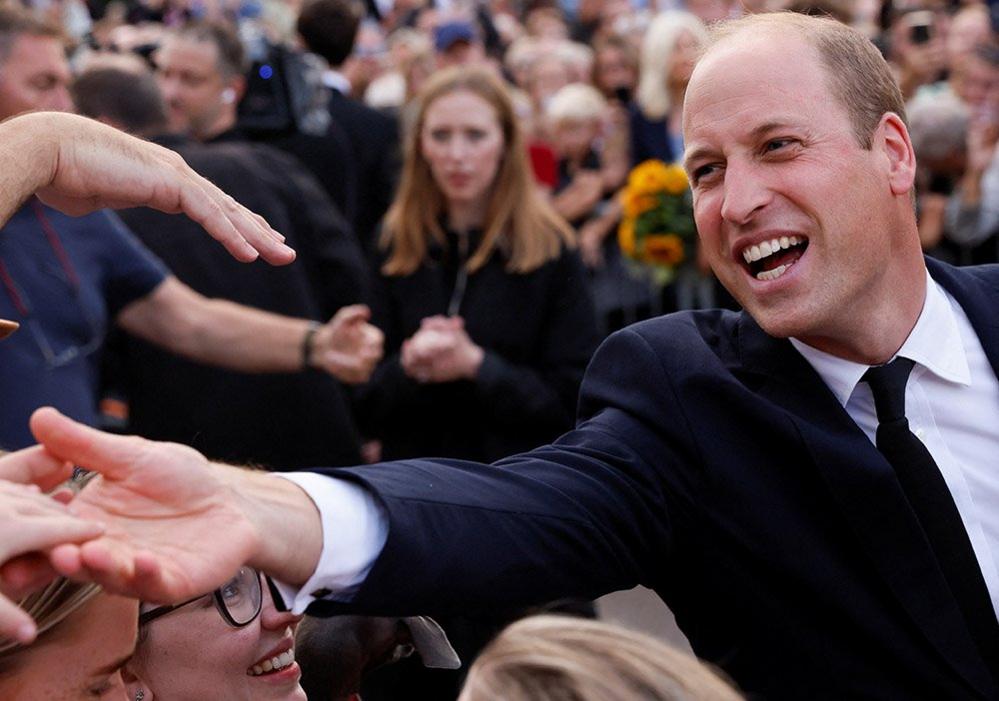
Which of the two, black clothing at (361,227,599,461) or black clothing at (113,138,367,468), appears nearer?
black clothing at (361,227,599,461)

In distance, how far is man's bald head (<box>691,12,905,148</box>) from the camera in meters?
2.56

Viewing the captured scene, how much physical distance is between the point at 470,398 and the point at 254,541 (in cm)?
316

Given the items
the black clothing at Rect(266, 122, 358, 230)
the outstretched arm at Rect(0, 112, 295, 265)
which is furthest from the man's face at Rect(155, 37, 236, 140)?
the outstretched arm at Rect(0, 112, 295, 265)

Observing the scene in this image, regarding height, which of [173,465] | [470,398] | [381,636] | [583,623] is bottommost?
[470,398]

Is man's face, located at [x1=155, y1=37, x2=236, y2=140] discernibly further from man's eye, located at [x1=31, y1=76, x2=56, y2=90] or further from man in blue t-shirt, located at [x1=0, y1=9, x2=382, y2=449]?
man's eye, located at [x1=31, y1=76, x2=56, y2=90]

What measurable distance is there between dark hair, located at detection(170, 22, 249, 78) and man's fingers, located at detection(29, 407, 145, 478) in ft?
15.6

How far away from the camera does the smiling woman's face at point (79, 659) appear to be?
2.18 metres

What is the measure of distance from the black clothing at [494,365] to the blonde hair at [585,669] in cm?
311

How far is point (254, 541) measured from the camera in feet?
5.69

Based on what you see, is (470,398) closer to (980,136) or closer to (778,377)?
(778,377)

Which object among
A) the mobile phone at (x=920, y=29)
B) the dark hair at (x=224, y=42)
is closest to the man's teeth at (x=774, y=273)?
the dark hair at (x=224, y=42)

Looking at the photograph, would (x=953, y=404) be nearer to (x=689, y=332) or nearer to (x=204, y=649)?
(x=689, y=332)

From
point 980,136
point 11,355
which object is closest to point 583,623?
point 11,355

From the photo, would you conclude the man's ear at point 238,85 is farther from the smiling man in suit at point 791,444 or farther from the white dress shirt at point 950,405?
the white dress shirt at point 950,405
